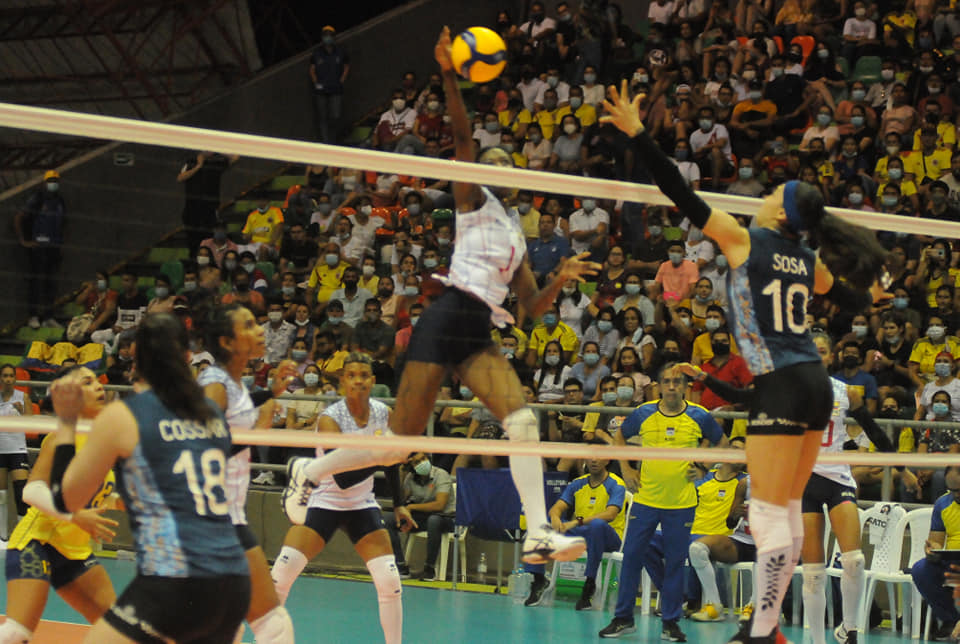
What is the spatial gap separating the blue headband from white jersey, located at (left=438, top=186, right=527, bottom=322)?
1.26 metres

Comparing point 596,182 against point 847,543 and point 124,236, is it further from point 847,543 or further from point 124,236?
point 124,236

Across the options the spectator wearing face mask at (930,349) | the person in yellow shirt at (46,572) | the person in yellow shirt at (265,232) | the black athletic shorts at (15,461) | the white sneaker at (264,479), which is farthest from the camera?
the black athletic shorts at (15,461)

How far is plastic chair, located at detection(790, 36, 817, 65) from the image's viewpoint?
1694 cm

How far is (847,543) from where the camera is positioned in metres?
8.91

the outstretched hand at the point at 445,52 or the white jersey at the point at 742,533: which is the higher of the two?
the outstretched hand at the point at 445,52

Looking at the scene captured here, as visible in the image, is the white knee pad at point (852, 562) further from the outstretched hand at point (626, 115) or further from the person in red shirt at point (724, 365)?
the outstretched hand at point (626, 115)

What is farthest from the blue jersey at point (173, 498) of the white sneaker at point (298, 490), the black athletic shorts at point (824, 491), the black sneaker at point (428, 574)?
the black sneaker at point (428, 574)

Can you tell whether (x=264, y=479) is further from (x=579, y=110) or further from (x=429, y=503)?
(x=579, y=110)

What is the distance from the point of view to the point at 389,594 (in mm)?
7477

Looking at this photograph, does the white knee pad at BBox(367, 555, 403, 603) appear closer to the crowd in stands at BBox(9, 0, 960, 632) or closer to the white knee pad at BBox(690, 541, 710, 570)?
the crowd in stands at BBox(9, 0, 960, 632)

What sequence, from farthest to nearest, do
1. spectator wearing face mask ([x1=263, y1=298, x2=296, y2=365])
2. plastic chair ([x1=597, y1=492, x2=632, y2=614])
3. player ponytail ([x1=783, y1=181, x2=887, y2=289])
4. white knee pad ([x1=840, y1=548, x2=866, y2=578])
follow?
plastic chair ([x1=597, y1=492, x2=632, y2=614]), spectator wearing face mask ([x1=263, y1=298, x2=296, y2=365]), white knee pad ([x1=840, y1=548, x2=866, y2=578]), player ponytail ([x1=783, y1=181, x2=887, y2=289])

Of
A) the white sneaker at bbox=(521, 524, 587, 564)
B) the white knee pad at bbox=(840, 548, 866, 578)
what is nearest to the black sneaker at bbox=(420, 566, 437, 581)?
the white knee pad at bbox=(840, 548, 866, 578)

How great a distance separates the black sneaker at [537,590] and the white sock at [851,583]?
3.45 m

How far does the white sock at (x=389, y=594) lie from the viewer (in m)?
7.45
